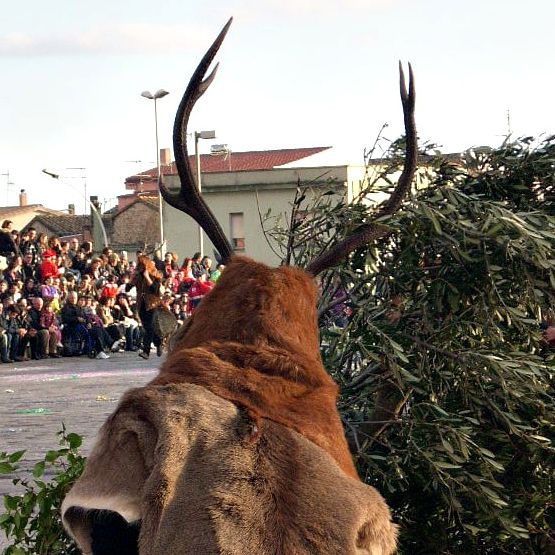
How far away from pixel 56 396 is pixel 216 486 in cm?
1503

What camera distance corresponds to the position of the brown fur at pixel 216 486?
3.07 meters

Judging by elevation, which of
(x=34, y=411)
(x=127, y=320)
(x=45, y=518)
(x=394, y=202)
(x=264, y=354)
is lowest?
(x=127, y=320)

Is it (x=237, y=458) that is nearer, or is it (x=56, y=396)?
(x=237, y=458)

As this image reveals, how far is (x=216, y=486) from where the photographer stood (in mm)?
3131

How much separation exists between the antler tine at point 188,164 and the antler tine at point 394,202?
0.35 m

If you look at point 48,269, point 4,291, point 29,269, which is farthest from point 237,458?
point 29,269

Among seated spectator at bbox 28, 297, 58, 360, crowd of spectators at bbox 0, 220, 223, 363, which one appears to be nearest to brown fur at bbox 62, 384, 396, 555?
crowd of spectators at bbox 0, 220, 223, 363

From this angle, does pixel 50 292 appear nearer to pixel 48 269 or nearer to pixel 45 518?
pixel 48 269

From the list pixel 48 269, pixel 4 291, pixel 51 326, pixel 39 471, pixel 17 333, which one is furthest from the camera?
pixel 48 269

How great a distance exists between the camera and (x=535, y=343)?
18.4 feet

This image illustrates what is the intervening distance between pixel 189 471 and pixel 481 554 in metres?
2.64

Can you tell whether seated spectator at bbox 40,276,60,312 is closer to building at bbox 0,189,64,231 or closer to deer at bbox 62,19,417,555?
deer at bbox 62,19,417,555

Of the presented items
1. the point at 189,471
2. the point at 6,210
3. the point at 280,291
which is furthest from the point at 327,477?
the point at 6,210

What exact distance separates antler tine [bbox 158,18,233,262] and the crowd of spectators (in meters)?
17.2
